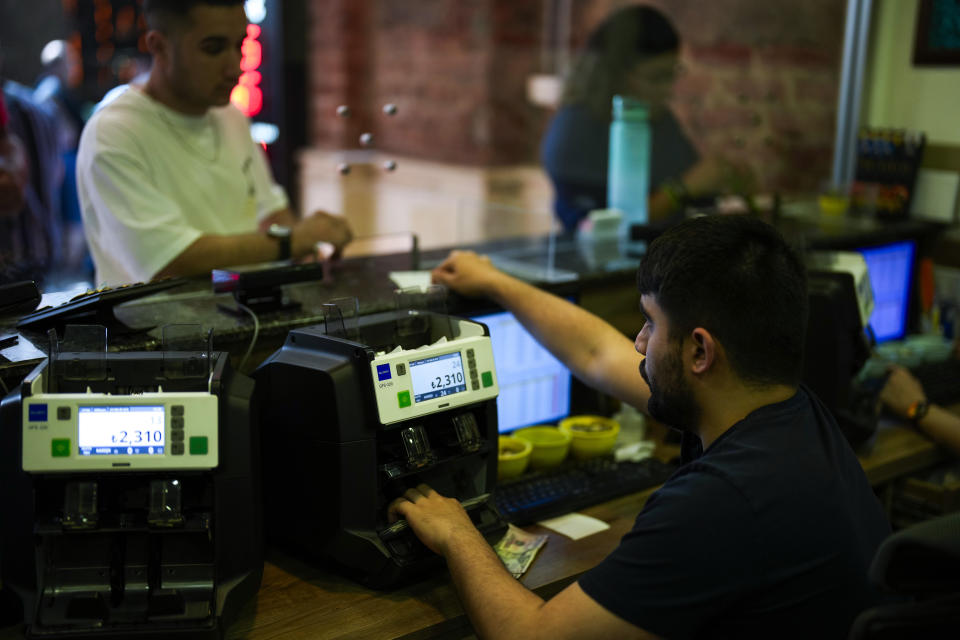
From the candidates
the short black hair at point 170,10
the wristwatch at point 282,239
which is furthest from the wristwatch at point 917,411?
the short black hair at point 170,10

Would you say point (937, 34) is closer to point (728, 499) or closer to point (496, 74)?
point (496, 74)

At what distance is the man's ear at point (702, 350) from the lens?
1.27 m

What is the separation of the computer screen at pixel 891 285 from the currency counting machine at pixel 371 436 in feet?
5.51

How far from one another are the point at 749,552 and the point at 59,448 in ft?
2.91

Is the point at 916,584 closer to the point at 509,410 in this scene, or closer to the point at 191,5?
the point at 509,410

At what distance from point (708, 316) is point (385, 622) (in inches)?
25.7

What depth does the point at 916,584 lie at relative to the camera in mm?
1028

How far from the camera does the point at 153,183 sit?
226cm

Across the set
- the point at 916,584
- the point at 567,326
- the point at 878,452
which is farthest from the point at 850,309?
the point at 916,584

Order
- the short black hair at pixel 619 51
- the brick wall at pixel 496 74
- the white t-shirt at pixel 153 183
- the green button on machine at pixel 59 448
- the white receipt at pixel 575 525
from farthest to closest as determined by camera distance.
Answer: the brick wall at pixel 496 74
the short black hair at pixel 619 51
the white t-shirt at pixel 153 183
the white receipt at pixel 575 525
the green button on machine at pixel 59 448

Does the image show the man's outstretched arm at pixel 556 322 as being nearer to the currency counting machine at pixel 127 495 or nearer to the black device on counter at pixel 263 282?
the black device on counter at pixel 263 282

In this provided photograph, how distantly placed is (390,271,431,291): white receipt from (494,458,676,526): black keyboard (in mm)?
452

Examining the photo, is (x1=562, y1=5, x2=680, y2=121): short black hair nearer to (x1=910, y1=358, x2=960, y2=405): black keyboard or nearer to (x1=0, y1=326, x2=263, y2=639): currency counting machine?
(x1=910, y1=358, x2=960, y2=405): black keyboard

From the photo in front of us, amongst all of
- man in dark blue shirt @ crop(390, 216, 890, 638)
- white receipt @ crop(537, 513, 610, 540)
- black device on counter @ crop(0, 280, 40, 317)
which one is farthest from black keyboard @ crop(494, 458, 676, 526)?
black device on counter @ crop(0, 280, 40, 317)
